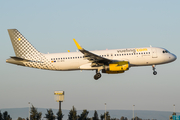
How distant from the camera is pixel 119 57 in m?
58.7

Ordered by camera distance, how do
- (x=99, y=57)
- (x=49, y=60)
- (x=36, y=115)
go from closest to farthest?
(x=99, y=57)
(x=49, y=60)
(x=36, y=115)

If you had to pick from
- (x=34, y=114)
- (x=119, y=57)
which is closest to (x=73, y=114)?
(x=34, y=114)

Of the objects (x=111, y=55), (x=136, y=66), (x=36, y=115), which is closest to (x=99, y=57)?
(x=111, y=55)

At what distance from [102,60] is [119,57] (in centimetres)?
353

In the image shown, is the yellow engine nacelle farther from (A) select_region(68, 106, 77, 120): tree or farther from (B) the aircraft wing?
(A) select_region(68, 106, 77, 120): tree

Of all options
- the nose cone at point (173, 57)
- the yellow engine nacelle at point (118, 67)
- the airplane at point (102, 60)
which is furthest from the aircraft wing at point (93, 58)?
the nose cone at point (173, 57)

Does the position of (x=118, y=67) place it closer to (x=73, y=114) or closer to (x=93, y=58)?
(x=93, y=58)

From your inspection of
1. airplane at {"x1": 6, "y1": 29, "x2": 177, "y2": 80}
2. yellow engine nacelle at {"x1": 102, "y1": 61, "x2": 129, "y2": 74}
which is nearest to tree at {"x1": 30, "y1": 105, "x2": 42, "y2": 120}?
airplane at {"x1": 6, "y1": 29, "x2": 177, "y2": 80}

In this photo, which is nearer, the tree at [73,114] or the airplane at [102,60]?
the airplane at [102,60]

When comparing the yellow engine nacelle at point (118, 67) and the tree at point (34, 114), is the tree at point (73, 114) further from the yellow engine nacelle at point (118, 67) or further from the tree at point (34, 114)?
the yellow engine nacelle at point (118, 67)

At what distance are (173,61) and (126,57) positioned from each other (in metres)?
10.1

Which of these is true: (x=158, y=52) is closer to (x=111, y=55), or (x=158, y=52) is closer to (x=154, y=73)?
(x=154, y=73)

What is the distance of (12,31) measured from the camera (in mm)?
64750

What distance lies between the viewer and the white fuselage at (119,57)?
58594mm
